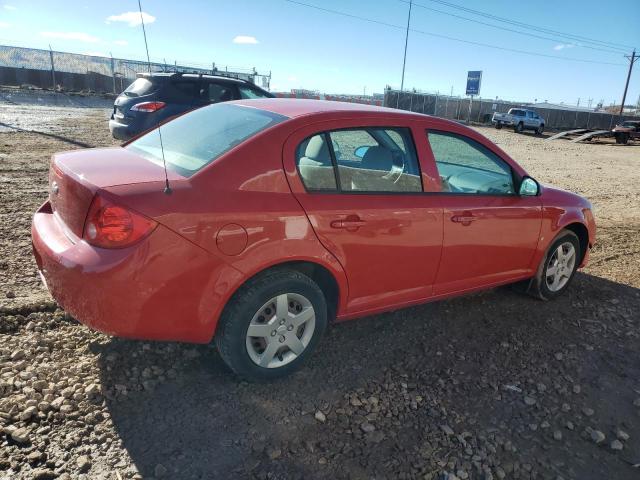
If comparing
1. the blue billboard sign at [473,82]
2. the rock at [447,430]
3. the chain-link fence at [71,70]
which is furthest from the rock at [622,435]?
the blue billboard sign at [473,82]

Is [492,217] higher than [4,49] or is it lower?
lower

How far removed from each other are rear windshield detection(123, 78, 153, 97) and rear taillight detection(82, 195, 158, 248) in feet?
24.9

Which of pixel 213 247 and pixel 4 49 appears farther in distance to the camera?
pixel 4 49

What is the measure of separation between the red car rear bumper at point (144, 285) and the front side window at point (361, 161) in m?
0.83

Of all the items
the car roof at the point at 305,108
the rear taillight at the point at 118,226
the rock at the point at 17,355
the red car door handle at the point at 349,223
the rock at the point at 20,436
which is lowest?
the rock at the point at 20,436

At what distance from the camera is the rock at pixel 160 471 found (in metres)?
2.24

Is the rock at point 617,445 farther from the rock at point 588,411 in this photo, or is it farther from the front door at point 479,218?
the front door at point 479,218

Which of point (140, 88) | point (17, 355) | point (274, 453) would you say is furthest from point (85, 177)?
point (140, 88)

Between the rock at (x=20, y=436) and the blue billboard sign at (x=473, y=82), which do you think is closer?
the rock at (x=20, y=436)

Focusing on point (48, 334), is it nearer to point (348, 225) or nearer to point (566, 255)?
point (348, 225)

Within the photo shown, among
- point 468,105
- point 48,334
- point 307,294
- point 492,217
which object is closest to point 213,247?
point 307,294

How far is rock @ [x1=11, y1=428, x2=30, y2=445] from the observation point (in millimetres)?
2346

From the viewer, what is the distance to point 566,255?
14.9 feet

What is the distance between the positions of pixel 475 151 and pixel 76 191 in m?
2.85
